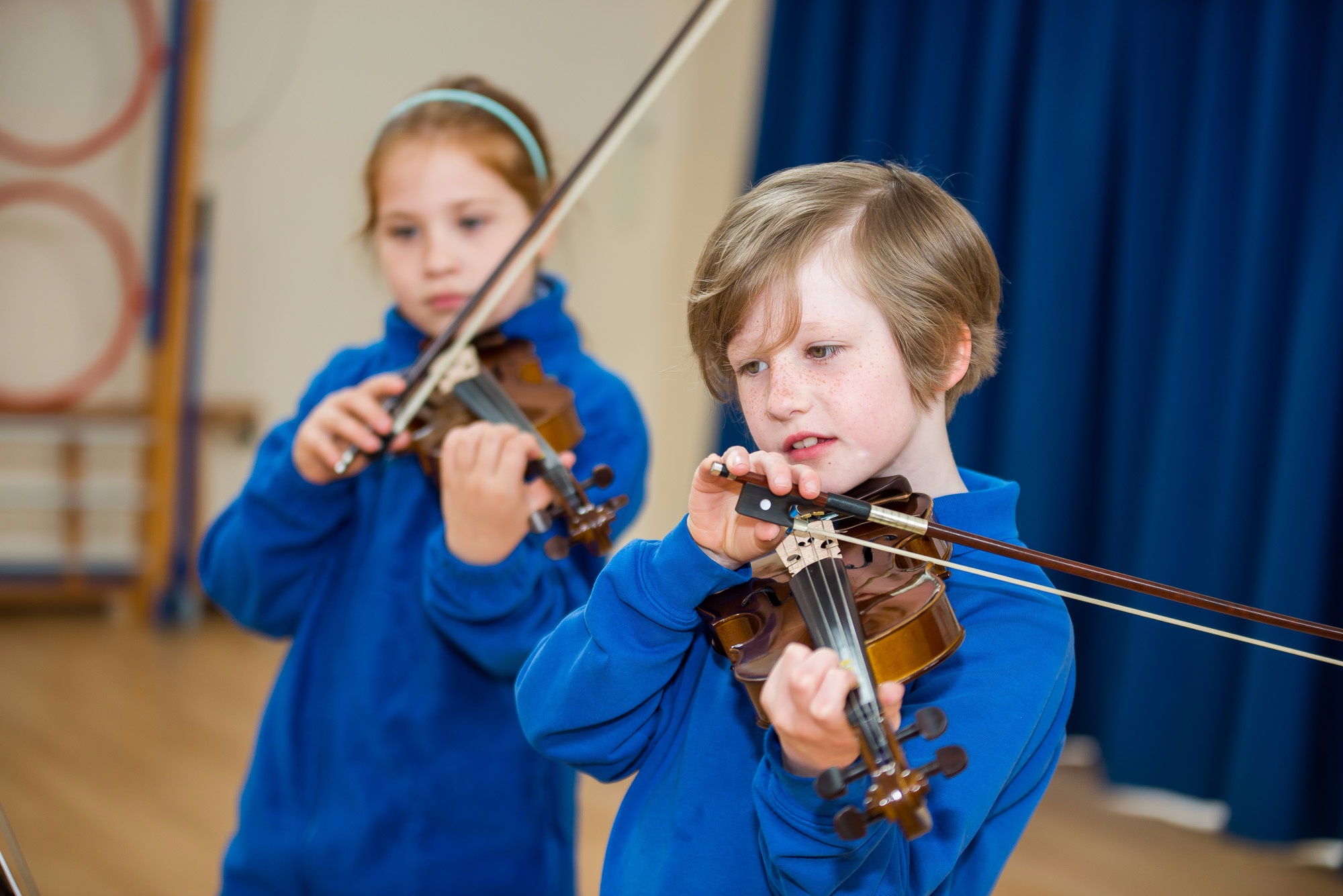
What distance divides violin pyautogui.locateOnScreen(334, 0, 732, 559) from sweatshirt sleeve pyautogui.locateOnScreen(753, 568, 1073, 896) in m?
0.36

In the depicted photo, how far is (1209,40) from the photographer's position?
2.54 metres

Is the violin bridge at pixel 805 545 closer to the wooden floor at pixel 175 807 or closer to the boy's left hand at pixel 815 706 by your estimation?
the boy's left hand at pixel 815 706

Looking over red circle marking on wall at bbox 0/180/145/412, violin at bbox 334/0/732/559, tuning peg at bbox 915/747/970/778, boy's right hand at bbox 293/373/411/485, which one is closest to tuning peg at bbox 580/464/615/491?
violin at bbox 334/0/732/559

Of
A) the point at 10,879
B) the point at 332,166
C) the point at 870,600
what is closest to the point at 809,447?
the point at 870,600

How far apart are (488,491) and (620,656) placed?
0.94ft

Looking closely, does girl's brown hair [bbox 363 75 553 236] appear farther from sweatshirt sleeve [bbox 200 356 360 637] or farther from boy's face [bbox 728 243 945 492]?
boy's face [bbox 728 243 945 492]

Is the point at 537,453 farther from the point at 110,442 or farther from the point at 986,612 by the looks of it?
the point at 110,442

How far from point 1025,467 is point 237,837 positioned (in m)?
2.13

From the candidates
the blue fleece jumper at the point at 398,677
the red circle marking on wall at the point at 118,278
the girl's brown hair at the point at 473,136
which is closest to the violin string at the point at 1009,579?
the blue fleece jumper at the point at 398,677

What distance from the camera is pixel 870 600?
2.35 ft

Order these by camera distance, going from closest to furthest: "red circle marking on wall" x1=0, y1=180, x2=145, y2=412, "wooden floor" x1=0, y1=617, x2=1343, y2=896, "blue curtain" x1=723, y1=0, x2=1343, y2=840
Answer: "wooden floor" x1=0, y1=617, x2=1343, y2=896 → "blue curtain" x1=723, y1=0, x2=1343, y2=840 → "red circle marking on wall" x1=0, y1=180, x2=145, y2=412

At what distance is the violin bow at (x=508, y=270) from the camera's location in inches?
40.5

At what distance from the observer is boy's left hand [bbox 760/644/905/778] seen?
0.61 meters

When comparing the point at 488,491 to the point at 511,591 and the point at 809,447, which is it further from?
the point at 809,447
